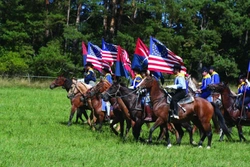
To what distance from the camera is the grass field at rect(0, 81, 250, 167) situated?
10.9m

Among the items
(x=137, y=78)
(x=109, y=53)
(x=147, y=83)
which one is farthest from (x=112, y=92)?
(x=109, y=53)

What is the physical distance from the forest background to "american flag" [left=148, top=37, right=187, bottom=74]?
29.6 meters

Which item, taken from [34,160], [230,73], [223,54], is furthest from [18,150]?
[223,54]

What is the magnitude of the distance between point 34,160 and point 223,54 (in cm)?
4596

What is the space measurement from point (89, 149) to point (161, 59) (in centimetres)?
458

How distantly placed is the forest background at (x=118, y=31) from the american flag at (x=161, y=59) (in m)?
29.6

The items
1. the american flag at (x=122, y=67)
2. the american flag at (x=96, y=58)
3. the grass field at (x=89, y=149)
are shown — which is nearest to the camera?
the grass field at (x=89, y=149)

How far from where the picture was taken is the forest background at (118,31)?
1845 inches

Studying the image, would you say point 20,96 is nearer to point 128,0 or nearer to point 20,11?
point 20,11

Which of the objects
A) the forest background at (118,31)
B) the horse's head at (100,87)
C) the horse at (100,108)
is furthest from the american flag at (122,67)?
the forest background at (118,31)

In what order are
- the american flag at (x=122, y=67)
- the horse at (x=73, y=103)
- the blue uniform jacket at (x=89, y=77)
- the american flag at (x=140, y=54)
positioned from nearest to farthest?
the american flag at (x=122, y=67)
the american flag at (x=140, y=54)
the horse at (x=73, y=103)
the blue uniform jacket at (x=89, y=77)

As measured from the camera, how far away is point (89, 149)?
41.4 ft

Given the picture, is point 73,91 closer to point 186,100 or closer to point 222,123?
point 186,100

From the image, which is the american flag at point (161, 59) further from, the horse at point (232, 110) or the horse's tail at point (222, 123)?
the horse at point (232, 110)
